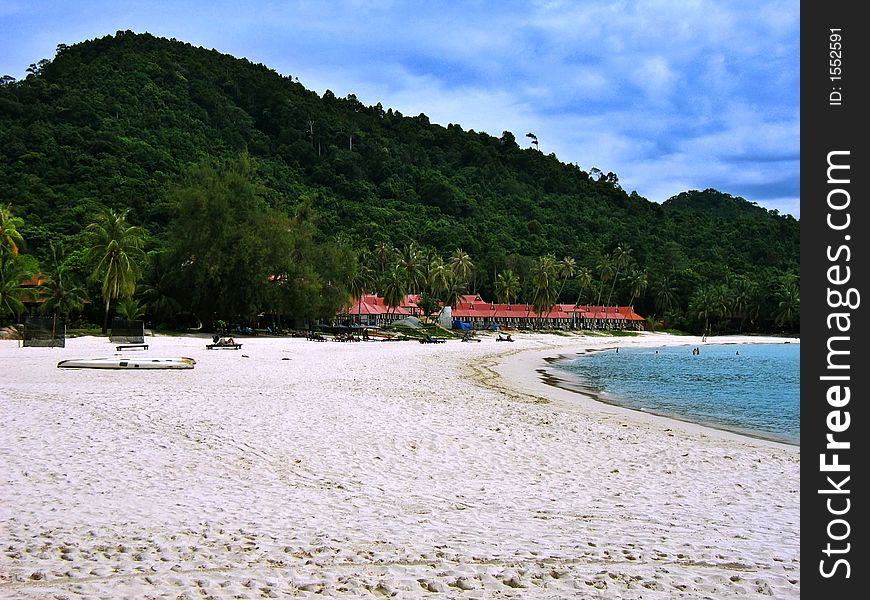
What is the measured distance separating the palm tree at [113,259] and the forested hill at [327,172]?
1259 centimetres

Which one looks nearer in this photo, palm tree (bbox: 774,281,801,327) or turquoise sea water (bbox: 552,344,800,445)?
turquoise sea water (bbox: 552,344,800,445)

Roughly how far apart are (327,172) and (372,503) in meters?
125

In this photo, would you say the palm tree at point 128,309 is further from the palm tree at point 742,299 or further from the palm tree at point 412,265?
the palm tree at point 742,299

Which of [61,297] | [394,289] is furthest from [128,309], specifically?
[394,289]

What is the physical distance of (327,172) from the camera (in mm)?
126938

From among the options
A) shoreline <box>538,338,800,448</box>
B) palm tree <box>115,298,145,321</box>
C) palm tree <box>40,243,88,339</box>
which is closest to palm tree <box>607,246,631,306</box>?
palm tree <box>115,298,145,321</box>

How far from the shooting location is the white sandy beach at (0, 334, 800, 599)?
4668 mm

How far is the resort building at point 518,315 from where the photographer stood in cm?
9012

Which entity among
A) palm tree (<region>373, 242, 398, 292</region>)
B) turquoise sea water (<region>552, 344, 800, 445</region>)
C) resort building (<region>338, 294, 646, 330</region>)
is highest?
palm tree (<region>373, 242, 398, 292</region>)

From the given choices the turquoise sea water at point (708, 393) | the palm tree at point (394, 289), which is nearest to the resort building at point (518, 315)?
the palm tree at point (394, 289)

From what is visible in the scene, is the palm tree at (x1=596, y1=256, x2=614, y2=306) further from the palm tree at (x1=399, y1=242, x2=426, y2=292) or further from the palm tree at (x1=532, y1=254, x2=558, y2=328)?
the palm tree at (x1=399, y1=242, x2=426, y2=292)

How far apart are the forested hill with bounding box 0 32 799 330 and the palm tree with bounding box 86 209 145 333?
41.3ft
